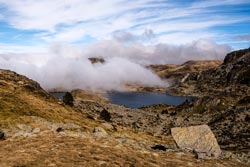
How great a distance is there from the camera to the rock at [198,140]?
88.2ft

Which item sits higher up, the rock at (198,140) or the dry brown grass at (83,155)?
the rock at (198,140)

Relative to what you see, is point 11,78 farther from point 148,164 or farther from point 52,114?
point 148,164

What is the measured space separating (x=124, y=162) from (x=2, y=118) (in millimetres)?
31210

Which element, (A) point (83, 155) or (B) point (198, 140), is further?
(B) point (198, 140)

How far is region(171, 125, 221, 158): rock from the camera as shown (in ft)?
88.2

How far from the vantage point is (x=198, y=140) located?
91.6ft

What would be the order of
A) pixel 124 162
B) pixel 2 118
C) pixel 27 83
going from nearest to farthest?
1. pixel 124 162
2. pixel 2 118
3. pixel 27 83

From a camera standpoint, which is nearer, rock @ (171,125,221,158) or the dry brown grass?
the dry brown grass

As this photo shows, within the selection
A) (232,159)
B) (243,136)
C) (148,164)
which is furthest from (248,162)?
(243,136)

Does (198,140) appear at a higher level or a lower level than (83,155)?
higher

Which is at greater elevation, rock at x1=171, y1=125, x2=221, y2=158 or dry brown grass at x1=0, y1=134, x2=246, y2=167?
rock at x1=171, y1=125, x2=221, y2=158

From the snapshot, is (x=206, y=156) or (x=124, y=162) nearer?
(x=124, y=162)

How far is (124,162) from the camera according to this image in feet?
68.5

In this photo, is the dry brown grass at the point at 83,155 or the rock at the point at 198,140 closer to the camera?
the dry brown grass at the point at 83,155
